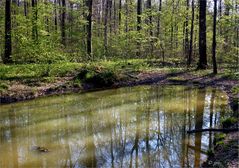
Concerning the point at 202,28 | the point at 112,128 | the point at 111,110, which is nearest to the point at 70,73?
the point at 111,110

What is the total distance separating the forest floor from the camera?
48.3ft

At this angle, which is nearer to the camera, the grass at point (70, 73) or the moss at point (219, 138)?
the moss at point (219, 138)

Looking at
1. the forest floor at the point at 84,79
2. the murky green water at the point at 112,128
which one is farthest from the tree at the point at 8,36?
the murky green water at the point at 112,128

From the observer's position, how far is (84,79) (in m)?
17.1

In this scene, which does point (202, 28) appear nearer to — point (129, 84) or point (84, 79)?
point (129, 84)

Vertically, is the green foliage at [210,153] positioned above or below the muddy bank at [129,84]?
below

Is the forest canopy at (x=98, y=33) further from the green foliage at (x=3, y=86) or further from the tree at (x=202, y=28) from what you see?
the green foliage at (x=3, y=86)

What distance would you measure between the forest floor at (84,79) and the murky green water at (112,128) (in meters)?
0.91

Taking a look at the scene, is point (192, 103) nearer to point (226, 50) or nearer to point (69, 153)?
point (69, 153)

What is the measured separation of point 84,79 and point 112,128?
25.0 feet

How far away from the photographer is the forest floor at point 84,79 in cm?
1471

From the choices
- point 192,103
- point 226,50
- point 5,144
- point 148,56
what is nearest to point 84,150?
→ point 5,144

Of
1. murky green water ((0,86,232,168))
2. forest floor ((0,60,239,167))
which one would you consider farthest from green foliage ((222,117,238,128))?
forest floor ((0,60,239,167))

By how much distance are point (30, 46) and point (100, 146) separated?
10503 mm
